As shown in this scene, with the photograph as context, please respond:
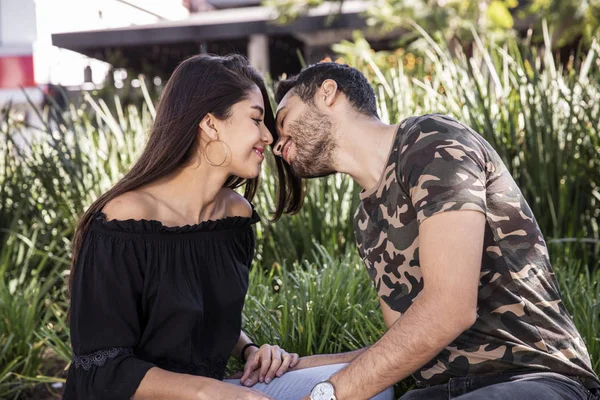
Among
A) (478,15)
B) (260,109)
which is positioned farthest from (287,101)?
(478,15)

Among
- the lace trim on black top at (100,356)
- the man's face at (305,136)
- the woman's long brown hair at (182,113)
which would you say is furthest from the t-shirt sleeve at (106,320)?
the man's face at (305,136)

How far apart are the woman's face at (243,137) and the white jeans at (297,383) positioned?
661 millimetres

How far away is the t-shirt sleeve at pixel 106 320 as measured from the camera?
2.10 m

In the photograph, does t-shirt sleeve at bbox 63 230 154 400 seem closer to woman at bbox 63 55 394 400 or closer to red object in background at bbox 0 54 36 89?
woman at bbox 63 55 394 400

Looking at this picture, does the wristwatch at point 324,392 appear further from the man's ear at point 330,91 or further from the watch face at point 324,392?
the man's ear at point 330,91

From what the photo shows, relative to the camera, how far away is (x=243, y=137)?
2.40 metres

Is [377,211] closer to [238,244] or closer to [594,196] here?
[238,244]

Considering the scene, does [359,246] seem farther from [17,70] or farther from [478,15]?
[17,70]

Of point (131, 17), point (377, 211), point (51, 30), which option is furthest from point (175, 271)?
point (131, 17)

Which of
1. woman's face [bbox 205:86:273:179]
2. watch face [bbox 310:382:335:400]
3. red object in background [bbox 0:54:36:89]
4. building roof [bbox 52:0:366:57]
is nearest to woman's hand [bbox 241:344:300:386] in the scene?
watch face [bbox 310:382:335:400]

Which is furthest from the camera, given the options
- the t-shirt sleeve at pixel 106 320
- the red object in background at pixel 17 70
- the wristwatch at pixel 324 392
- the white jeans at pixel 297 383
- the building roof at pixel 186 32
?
the red object in background at pixel 17 70

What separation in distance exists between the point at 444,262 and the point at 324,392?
0.47m

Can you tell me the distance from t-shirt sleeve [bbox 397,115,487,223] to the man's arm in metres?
0.04

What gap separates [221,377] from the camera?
246 cm
